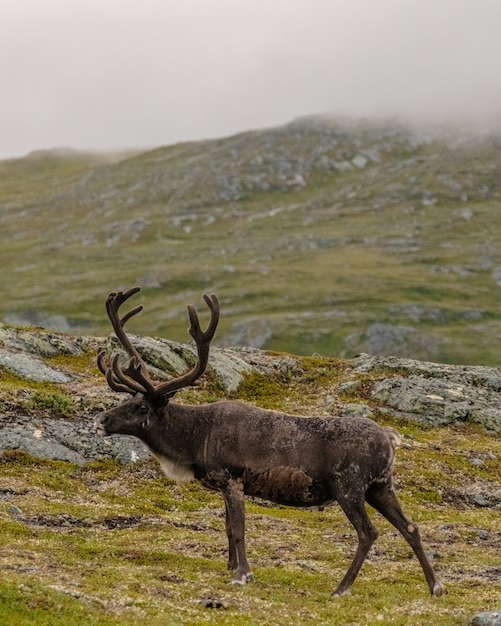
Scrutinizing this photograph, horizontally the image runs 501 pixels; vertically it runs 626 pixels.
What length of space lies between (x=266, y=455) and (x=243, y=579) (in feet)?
9.12

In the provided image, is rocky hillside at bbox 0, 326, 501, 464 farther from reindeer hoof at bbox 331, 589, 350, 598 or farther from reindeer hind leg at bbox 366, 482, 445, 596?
reindeer hoof at bbox 331, 589, 350, 598

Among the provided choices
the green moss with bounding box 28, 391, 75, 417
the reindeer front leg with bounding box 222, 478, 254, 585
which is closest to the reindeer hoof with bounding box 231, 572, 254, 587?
the reindeer front leg with bounding box 222, 478, 254, 585

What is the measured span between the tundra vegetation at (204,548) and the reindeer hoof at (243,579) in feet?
0.59

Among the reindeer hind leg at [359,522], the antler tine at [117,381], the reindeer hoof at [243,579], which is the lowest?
the reindeer hoof at [243,579]

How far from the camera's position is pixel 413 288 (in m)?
197

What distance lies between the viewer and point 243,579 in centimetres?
1686

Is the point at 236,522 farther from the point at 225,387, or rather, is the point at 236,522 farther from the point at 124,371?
the point at 225,387

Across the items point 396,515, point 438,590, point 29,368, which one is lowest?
point 438,590

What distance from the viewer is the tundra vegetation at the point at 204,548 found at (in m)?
14.3

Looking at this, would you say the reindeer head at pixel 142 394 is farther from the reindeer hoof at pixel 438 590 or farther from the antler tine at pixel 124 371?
the reindeer hoof at pixel 438 590

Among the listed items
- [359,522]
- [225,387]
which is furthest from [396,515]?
[225,387]

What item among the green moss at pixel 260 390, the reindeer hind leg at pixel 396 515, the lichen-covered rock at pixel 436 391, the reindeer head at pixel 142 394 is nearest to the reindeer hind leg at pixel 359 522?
the reindeer hind leg at pixel 396 515

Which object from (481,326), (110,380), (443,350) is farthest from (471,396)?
(481,326)

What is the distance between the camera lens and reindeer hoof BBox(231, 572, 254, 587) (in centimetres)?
1675
